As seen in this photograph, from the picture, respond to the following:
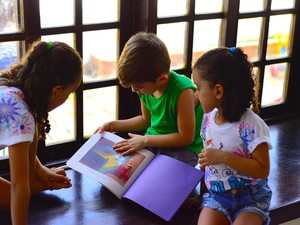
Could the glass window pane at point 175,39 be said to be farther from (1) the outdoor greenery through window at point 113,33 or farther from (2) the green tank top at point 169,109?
(2) the green tank top at point 169,109

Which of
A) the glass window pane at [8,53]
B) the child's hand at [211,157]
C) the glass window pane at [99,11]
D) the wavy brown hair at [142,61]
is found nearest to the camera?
the child's hand at [211,157]

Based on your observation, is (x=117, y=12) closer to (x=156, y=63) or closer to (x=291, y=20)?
(x=156, y=63)

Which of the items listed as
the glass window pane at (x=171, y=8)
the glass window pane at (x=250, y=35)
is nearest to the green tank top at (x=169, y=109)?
the glass window pane at (x=171, y=8)

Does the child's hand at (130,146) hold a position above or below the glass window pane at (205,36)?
below

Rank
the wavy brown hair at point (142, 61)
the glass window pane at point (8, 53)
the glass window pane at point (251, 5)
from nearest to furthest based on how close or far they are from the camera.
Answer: the wavy brown hair at point (142, 61) < the glass window pane at point (8, 53) < the glass window pane at point (251, 5)

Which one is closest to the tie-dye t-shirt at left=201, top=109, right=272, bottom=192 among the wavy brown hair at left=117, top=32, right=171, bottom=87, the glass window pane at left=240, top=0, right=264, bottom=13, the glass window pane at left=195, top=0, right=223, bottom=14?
the wavy brown hair at left=117, top=32, right=171, bottom=87

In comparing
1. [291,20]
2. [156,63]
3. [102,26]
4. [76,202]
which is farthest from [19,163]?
[291,20]

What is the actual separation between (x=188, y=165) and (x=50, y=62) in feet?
1.76

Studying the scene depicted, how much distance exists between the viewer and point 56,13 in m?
1.75

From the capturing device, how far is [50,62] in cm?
136

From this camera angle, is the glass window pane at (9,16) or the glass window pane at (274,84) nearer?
the glass window pane at (9,16)

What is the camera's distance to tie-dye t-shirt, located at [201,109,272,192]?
1423mm

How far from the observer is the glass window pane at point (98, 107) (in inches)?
Answer: 75.5

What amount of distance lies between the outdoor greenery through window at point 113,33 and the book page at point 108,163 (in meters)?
0.17
